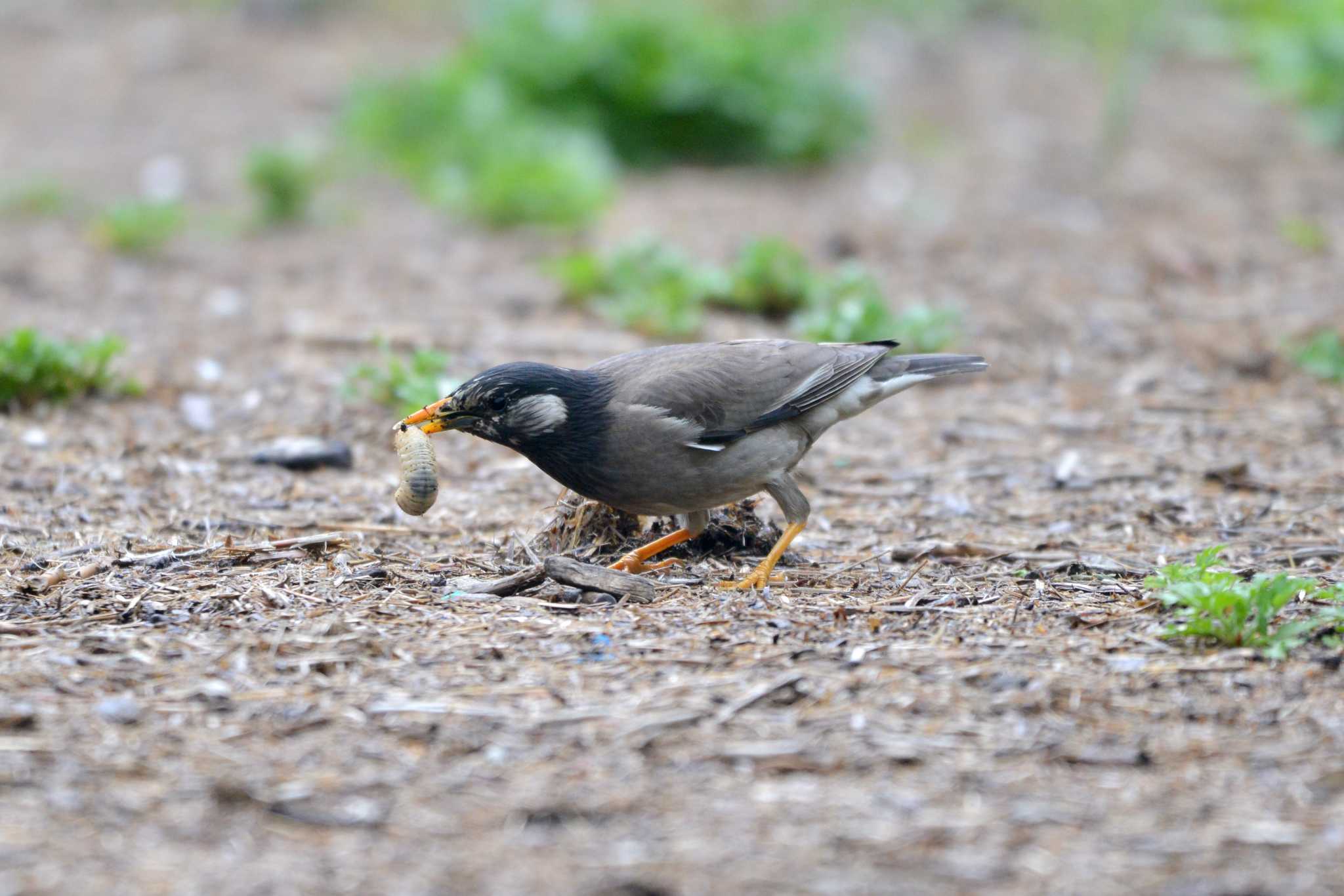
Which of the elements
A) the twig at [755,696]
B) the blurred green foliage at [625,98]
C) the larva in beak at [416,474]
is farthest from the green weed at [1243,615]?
the blurred green foliage at [625,98]

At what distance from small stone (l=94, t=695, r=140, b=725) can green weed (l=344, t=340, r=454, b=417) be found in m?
3.21

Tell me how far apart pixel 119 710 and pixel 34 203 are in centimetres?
1002

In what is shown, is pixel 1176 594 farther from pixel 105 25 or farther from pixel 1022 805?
pixel 105 25

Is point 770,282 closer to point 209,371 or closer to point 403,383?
point 403,383

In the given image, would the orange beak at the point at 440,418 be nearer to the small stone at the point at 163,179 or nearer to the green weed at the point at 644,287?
the green weed at the point at 644,287

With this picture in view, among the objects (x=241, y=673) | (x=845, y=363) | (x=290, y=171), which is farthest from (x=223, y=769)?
(x=290, y=171)

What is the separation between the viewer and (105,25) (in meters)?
19.0

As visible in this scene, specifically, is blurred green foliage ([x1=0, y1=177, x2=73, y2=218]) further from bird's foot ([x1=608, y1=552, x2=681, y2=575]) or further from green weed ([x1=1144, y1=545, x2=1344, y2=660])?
green weed ([x1=1144, y1=545, x2=1344, y2=660])

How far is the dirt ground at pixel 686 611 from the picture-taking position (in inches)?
138

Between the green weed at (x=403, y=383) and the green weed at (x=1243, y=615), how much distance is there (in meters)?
3.85

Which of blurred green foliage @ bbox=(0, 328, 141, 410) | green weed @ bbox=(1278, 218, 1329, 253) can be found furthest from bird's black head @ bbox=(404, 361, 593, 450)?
green weed @ bbox=(1278, 218, 1329, 253)

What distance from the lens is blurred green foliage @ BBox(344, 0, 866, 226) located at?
14297mm

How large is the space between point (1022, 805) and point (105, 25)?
737 inches

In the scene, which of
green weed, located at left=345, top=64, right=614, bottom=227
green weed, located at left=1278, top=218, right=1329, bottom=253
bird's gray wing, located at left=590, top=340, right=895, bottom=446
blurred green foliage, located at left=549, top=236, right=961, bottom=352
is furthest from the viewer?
green weed, located at left=345, top=64, right=614, bottom=227
